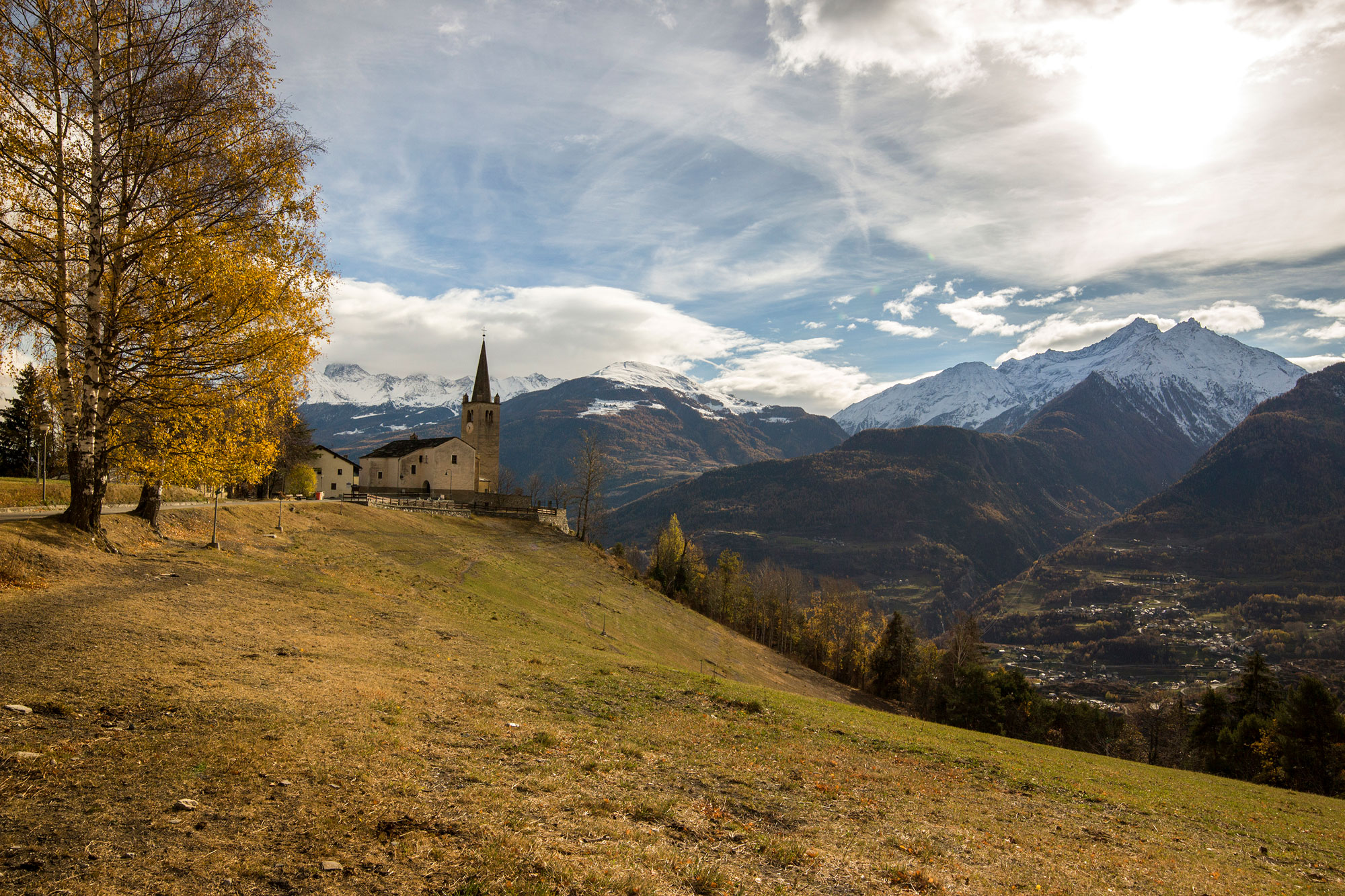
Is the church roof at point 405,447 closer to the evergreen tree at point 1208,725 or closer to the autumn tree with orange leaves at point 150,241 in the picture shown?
the autumn tree with orange leaves at point 150,241

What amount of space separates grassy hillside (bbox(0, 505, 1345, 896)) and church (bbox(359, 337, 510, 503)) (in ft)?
189

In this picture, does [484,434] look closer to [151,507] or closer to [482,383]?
[482,383]

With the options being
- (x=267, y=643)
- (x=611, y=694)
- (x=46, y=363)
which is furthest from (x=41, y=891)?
(x=46, y=363)

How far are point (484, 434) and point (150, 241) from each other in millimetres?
77718

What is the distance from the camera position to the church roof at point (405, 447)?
285 feet

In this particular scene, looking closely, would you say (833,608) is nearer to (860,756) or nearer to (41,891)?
(860,756)

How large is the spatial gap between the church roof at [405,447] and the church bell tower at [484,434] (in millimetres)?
4057

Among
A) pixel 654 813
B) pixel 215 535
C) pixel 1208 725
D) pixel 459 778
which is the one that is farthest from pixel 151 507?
pixel 1208 725

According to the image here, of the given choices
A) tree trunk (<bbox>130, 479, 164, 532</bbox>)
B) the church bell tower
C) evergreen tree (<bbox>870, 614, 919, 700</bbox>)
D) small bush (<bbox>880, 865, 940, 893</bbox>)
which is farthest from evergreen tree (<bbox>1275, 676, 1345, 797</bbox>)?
the church bell tower

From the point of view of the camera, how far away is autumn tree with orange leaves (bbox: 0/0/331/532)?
55.3 ft

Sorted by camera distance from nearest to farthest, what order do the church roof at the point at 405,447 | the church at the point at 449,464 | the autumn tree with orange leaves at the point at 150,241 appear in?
the autumn tree with orange leaves at the point at 150,241 < the church at the point at 449,464 < the church roof at the point at 405,447

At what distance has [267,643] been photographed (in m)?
17.3

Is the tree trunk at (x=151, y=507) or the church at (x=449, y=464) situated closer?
the tree trunk at (x=151, y=507)

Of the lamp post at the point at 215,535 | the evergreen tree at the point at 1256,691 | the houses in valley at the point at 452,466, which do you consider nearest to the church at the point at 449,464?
the houses in valley at the point at 452,466
